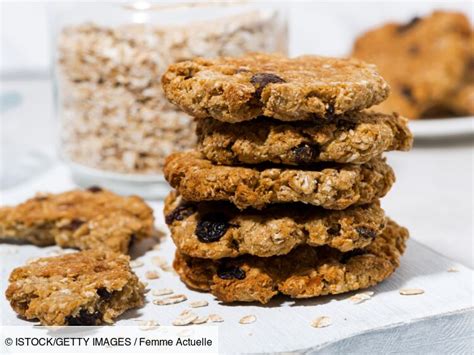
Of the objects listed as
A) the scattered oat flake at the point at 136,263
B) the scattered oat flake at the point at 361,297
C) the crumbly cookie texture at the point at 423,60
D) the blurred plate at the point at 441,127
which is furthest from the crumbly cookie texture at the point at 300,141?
the crumbly cookie texture at the point at 423,60

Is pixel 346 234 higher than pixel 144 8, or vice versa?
pixel 144 8

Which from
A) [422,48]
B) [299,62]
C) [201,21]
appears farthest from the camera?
[422,48]

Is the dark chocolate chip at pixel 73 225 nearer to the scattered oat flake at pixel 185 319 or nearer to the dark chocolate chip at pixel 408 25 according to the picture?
the scattered oat flake at pixel 185 319

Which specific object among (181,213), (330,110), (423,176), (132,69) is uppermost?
(330,110)

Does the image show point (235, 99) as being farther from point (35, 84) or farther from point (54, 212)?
point (35, 84)

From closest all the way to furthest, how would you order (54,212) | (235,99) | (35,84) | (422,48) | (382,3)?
(235,99) < (54,212) < (422,48) < (35,84) < (382,3)

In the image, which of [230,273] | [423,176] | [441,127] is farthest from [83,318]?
[441,127]

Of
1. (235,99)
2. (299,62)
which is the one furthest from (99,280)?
(299,62)

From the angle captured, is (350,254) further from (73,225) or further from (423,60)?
(423,60)
